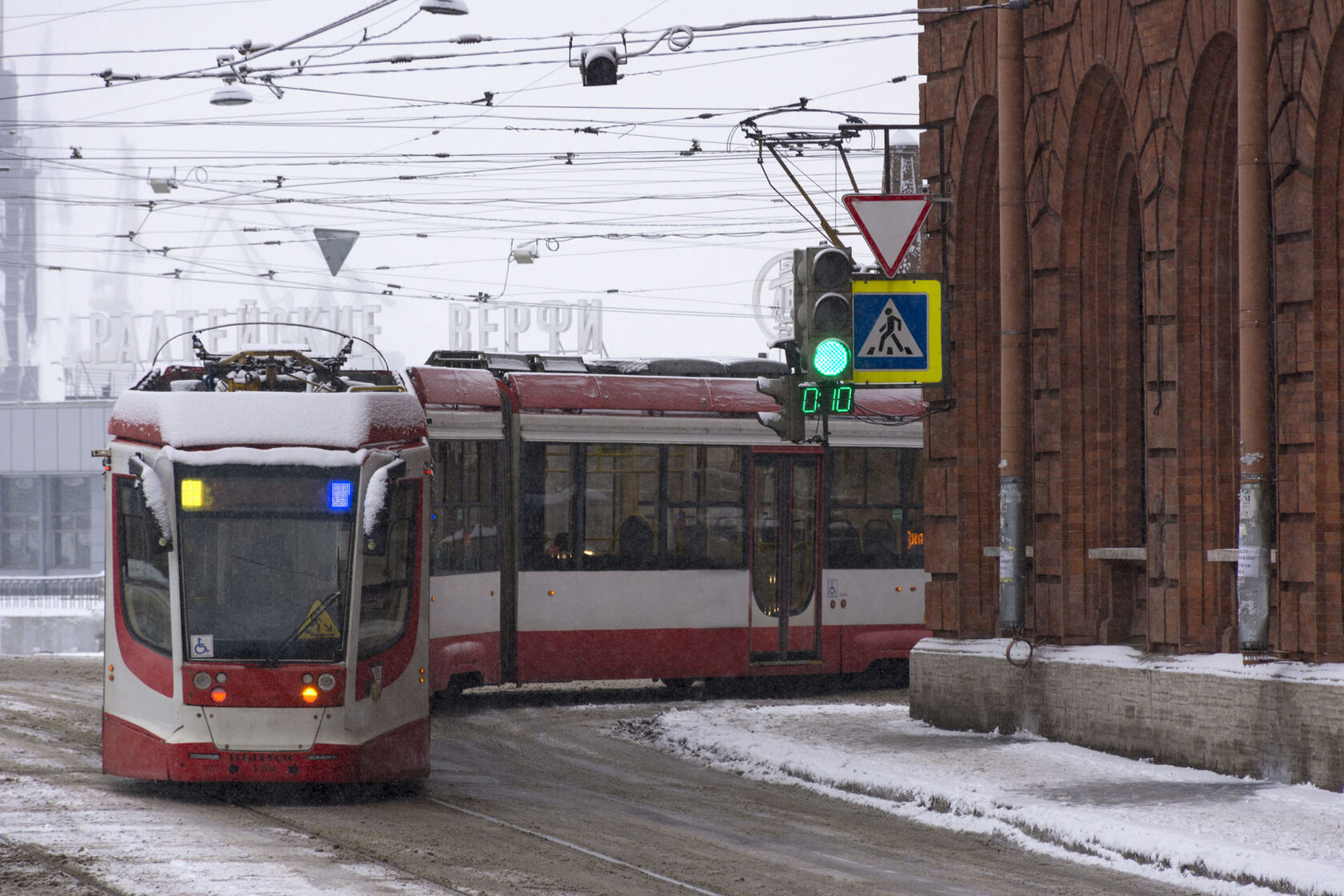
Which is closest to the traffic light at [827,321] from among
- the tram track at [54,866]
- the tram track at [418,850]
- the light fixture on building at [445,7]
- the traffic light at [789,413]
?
the traffic light at [789,413]

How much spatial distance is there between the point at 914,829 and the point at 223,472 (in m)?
5.09

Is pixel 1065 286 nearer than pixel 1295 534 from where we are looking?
No

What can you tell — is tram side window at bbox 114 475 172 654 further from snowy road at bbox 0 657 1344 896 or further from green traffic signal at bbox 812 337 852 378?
green traffic signal at bbox 812 337 852 378

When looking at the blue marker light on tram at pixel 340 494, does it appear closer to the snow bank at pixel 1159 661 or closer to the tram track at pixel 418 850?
the tram track at pixel 418 850

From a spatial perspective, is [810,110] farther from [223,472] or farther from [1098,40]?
[223,472]

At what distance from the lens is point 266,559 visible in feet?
39.6

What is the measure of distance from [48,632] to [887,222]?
27.0 metres

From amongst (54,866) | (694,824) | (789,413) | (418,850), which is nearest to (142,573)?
(54,866)

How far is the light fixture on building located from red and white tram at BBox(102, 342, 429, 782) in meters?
7.39

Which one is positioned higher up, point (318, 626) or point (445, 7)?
point (445, 7)

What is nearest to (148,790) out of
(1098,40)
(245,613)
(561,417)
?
(245,613)

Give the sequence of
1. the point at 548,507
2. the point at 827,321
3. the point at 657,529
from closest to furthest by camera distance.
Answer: the point at 827,321, the point at 548,507, the point at 657,529

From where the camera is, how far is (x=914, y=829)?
11.9 meters

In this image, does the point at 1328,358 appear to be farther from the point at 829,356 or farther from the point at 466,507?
the point at 466,507
